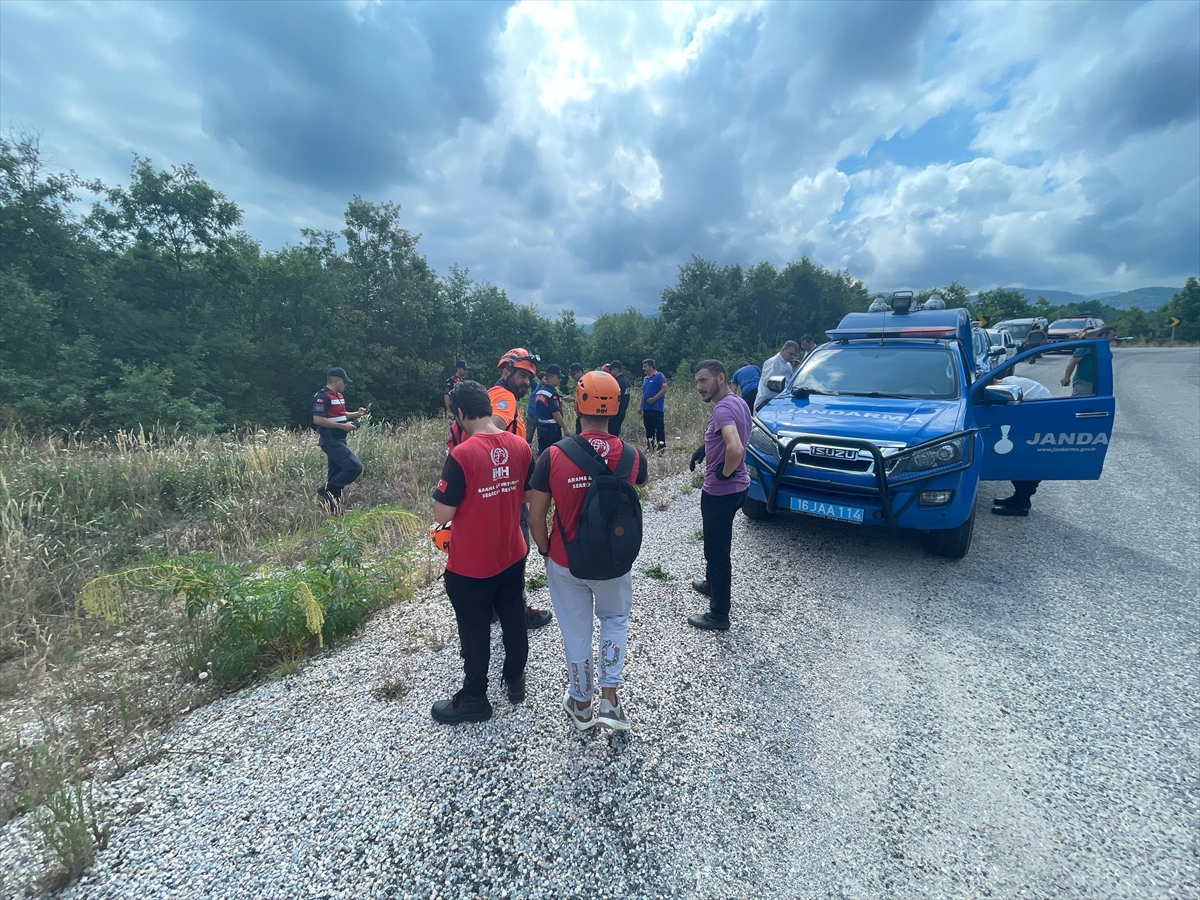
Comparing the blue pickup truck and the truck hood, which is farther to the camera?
the truck hood

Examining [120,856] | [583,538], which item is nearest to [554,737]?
[583,538]

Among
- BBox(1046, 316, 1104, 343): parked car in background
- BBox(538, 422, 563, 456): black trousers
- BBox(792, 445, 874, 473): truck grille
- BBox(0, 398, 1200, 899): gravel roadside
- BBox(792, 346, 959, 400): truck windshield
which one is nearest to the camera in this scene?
BBox(0, 398, 1200, 899): gravel roadside


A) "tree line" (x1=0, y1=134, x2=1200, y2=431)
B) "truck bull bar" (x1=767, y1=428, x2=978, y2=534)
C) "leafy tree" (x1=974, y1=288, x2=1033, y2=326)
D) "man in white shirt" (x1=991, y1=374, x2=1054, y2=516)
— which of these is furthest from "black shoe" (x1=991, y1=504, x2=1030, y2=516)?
"leafy tree" (x1=974, y1=288, x2=1033, y2=326)

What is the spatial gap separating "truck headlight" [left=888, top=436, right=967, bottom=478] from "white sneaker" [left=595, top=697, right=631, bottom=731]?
2.91 meters

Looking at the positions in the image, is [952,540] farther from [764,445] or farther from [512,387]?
[512,387]

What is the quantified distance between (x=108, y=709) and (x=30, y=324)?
1638 cm

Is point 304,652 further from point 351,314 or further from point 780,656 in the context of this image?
point 351,314

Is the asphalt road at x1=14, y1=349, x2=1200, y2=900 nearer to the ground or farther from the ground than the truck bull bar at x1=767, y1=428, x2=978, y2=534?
nearer to the ground

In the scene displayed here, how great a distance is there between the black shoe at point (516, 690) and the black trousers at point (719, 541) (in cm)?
149

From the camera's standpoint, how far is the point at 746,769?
2.34 m

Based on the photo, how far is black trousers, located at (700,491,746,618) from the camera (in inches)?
133

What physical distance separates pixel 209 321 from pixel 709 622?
23.8 m

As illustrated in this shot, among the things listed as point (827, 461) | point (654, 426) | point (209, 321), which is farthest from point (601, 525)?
point (209, 321)

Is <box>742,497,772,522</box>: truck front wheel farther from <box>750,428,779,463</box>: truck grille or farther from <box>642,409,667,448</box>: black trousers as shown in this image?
<box>642,409,667,448</box>: black trousers
